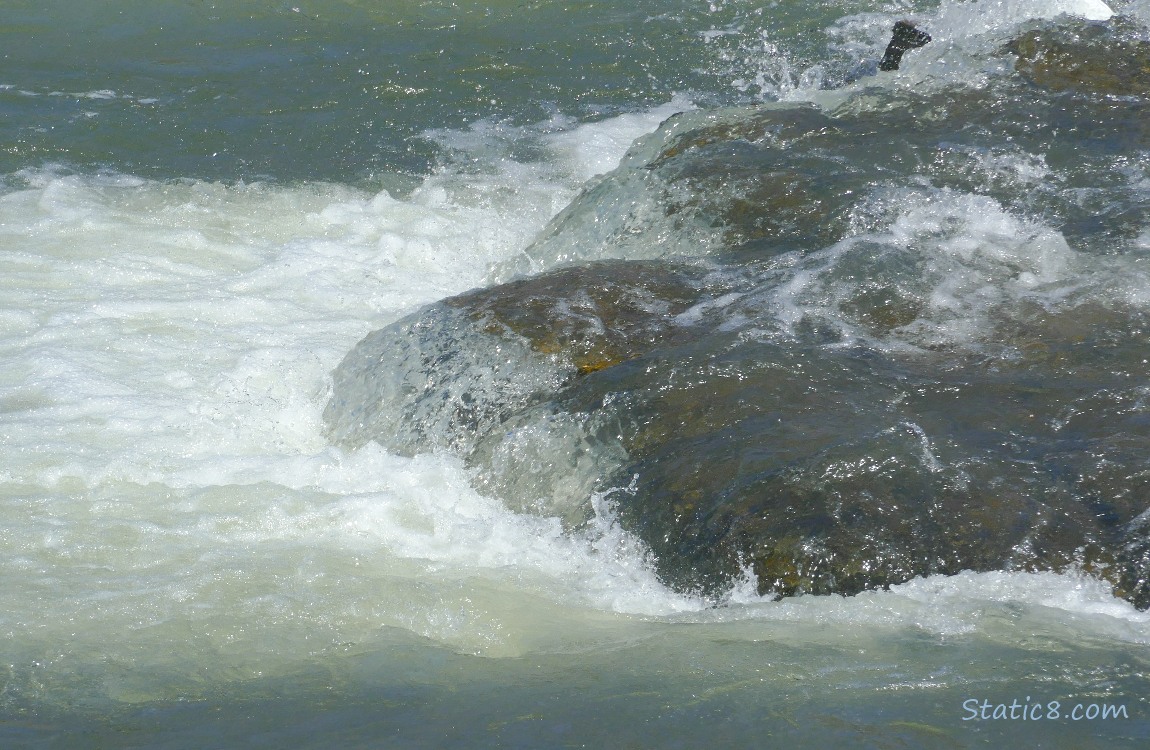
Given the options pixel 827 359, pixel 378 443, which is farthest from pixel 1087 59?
pixel 378 443

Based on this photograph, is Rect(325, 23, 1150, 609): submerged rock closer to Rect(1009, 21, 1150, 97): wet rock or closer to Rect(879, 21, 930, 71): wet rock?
Rect(1009, 21, 1150, 97): wet rock

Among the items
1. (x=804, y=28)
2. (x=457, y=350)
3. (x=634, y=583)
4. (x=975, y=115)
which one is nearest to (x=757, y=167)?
(x=975, y=115)

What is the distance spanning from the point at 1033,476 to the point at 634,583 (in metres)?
1.25

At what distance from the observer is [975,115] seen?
20.5 ft

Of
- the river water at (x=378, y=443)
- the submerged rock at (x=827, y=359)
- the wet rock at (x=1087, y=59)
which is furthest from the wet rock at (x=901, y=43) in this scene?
the submerged rock at (x=827, y=359)

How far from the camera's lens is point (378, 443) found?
4.52 meters

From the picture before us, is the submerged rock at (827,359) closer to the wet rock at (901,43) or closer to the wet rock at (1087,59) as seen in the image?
the wet rock at (1087,59)

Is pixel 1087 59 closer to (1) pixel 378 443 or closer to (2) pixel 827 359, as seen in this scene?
(2) pixel 827 359

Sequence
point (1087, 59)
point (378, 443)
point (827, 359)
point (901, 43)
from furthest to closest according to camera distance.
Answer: point (901, 43)
point (1087, 59)
point (378, 443)
point (827, 359)

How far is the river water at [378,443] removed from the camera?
282 centimetres

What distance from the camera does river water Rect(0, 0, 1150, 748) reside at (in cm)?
282

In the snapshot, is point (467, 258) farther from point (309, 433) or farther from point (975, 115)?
point (975, 115)

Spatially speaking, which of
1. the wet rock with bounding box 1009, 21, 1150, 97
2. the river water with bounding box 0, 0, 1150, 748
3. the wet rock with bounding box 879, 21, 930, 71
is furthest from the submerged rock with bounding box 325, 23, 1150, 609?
the wet rock with bounding box 879, 21, 930, 71

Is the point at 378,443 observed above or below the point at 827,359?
below
